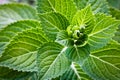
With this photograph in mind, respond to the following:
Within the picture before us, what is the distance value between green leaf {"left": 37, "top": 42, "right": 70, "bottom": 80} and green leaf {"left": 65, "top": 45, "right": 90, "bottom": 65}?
0.07 feet

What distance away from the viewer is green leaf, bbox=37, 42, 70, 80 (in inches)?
28.4

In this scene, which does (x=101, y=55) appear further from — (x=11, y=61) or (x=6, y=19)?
(x=6, y=19)

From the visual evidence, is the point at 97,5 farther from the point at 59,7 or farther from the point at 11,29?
the point at 11,29

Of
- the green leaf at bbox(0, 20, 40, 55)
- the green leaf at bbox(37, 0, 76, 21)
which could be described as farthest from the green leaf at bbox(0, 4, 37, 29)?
the green leaf at bbox(37, 0, 76, 21)

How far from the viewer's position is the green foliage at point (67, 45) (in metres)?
0.73

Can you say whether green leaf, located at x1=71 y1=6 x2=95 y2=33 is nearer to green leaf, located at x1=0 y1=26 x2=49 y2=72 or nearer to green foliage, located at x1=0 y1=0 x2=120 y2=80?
green foliage, located at x1=0 y1=0 x2=120 y2=80

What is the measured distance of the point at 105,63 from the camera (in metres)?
0.79

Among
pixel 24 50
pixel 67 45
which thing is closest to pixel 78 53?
pixel 67 45

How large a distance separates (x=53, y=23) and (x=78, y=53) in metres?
0.10

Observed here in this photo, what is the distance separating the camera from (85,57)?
728 mm

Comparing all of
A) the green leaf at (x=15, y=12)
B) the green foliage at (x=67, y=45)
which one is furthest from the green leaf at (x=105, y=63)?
the green leaf at (x=15, y=12)

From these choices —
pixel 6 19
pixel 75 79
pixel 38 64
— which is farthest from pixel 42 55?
pixel 6 19

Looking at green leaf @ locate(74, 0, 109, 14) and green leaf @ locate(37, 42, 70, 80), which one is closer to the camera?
green leaf @ locate(37, 42, 70, 80)

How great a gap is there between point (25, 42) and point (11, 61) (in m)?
0.06
